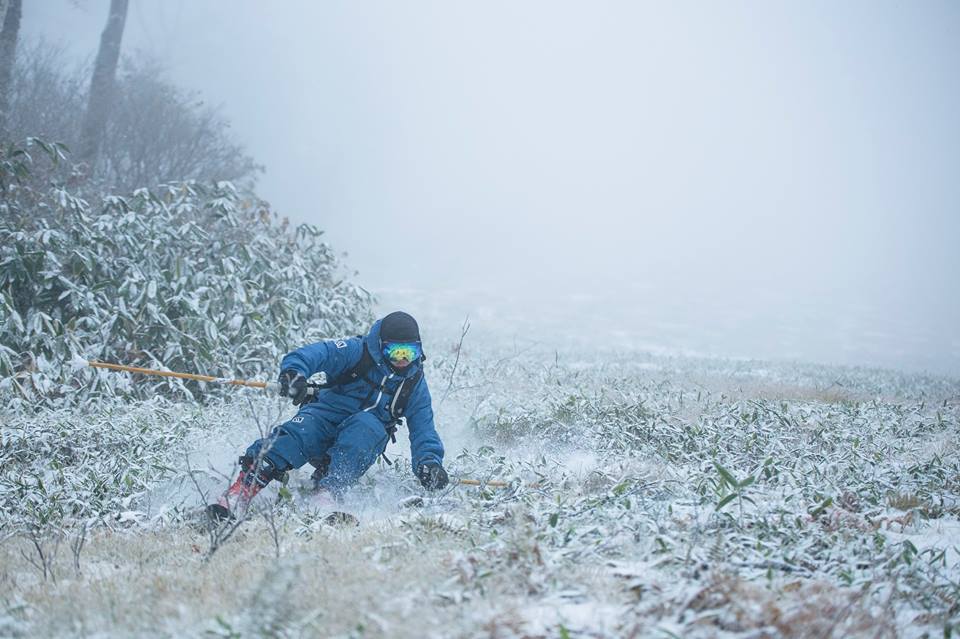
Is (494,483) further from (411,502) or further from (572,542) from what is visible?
(572,542)

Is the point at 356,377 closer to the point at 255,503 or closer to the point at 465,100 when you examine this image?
the point at 255,503

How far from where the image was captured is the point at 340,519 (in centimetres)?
443

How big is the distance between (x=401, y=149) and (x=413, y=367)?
3070 inches

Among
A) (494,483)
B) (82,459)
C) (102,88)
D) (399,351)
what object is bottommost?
(82,459)

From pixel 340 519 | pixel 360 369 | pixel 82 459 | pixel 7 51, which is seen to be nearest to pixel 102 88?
pixel 7 51

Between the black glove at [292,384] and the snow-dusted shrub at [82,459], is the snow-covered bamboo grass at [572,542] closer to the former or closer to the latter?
the snow-dusted shrub at [82,459]

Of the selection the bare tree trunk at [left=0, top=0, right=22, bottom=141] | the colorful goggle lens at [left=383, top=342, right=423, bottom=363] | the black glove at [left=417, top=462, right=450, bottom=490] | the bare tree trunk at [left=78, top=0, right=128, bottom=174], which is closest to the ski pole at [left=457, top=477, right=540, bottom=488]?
the black glove at [left=417, top=462, right=450, bottom=490]

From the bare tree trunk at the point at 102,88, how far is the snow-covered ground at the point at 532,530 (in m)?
8.21

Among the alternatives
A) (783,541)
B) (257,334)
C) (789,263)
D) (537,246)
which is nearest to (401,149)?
(537,246)

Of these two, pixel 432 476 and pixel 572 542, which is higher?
pixel 572 542

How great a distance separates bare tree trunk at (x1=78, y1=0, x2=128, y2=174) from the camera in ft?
41.8

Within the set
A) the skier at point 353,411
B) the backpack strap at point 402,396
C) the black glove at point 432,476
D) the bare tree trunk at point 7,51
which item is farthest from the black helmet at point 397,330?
the bare tree trunk at point 7,51

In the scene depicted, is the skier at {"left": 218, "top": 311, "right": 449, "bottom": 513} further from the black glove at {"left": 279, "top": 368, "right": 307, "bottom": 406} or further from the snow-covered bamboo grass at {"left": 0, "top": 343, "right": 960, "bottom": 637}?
the snow-covered bamboo grass at {"left": 0, "top": 343, "right": 960, "bottom": 637}

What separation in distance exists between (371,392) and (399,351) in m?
0.47
